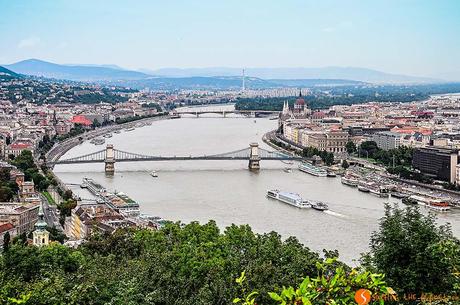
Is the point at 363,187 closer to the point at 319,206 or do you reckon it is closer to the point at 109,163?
the point at 319,206

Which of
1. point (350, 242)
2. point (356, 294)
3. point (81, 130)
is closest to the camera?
point (356, 294)

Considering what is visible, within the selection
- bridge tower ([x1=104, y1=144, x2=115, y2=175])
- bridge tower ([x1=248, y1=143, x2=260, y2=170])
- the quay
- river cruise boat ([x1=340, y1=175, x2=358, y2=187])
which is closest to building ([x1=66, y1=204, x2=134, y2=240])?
the quay

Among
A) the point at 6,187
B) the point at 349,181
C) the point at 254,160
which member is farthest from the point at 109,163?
the point at 349,181

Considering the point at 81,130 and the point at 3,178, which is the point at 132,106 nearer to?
the point at 81,130

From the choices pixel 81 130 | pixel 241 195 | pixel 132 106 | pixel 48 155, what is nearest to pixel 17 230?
pixel 241 195

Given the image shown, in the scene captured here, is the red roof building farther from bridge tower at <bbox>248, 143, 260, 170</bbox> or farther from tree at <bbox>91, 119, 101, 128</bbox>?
bridge tower at <bbox>248, 143, 260, 170</bbox>

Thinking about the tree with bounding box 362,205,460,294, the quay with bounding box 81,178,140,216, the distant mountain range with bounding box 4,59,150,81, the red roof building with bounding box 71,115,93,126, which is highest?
the distant mountain range with bounding box 4,59,150,81
